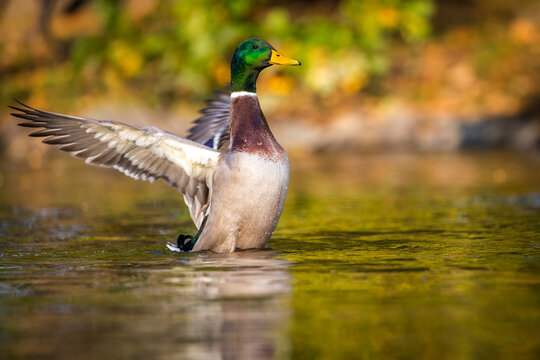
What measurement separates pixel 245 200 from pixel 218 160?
15.9 inches

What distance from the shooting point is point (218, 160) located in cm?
745

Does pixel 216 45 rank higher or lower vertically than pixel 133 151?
higher

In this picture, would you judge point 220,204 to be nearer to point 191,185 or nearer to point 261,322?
point 191,185

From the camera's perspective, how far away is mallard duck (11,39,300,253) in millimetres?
7250

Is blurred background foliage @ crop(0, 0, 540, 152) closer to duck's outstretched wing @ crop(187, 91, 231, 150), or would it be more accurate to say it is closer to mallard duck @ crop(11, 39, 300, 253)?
duck's outstretched wing @ crop(187, 91, 231, 150)

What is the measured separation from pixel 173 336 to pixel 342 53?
14955 mm

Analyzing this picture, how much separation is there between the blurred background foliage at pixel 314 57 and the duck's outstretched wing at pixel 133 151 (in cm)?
1042

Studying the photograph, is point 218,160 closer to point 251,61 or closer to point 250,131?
point 250,131

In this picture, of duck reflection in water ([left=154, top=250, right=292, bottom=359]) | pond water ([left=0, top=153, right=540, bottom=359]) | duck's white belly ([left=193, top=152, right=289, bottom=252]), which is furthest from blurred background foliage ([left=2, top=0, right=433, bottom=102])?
duck reflection in water ([left=154, top=250, right=292, bottom=359])

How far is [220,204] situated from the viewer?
7395mm

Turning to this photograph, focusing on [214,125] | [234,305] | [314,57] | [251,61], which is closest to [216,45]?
[314,57]

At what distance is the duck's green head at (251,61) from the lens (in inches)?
310

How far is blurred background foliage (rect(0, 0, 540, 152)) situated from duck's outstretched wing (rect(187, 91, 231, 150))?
875 cm

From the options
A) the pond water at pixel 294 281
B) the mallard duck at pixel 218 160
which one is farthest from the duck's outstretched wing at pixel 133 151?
the pond water at pixel 294 281
